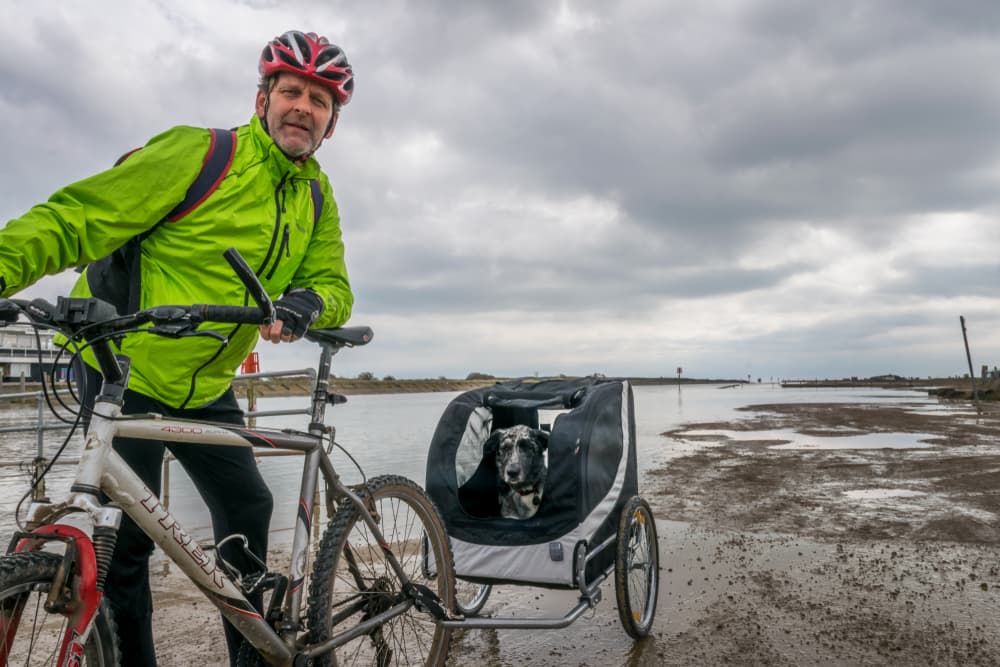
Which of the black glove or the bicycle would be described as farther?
the black glove

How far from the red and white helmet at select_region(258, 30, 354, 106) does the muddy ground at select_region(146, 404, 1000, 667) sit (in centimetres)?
277

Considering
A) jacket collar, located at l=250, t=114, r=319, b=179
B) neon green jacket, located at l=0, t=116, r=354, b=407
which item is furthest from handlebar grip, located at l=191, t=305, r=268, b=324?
jacket collar, located at l=250, t=114, r=319, b=179

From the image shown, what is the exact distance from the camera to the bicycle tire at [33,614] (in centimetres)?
136

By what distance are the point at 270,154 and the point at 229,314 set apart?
917 millimetres

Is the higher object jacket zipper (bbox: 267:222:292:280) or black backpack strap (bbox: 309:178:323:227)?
black backpack strap (bbox: 309:178:323:227)

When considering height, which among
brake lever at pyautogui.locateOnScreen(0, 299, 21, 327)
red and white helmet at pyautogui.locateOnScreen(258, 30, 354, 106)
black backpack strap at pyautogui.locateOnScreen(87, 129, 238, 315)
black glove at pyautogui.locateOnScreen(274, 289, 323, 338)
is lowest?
brake lever at pyautogui.locateOnScreen(0, 299, 21, 327)

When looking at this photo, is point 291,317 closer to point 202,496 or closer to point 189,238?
point 189,238

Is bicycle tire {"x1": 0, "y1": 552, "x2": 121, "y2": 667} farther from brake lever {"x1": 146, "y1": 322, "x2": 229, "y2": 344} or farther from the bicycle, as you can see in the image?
brake lever {"x1": 146, "y1": 322, "x2": 229, "y2": 344}

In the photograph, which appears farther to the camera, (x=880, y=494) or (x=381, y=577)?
(x=880, y=494)

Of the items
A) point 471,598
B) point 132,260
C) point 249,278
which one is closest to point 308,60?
point 132,260

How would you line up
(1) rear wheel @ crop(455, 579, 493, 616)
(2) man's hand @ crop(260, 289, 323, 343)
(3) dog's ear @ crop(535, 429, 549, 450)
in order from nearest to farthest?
(2) man's hand @ crop(260, 289, 323, 343) → (1) rear wheel @ crop(455, 579, 493, 616) → (3) dog's ear @ crop(535, 429, 549, 450)

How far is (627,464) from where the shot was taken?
355cm

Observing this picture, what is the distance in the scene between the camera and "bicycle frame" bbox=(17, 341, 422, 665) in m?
1.53

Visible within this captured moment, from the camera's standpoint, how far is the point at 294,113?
7.54 ft
